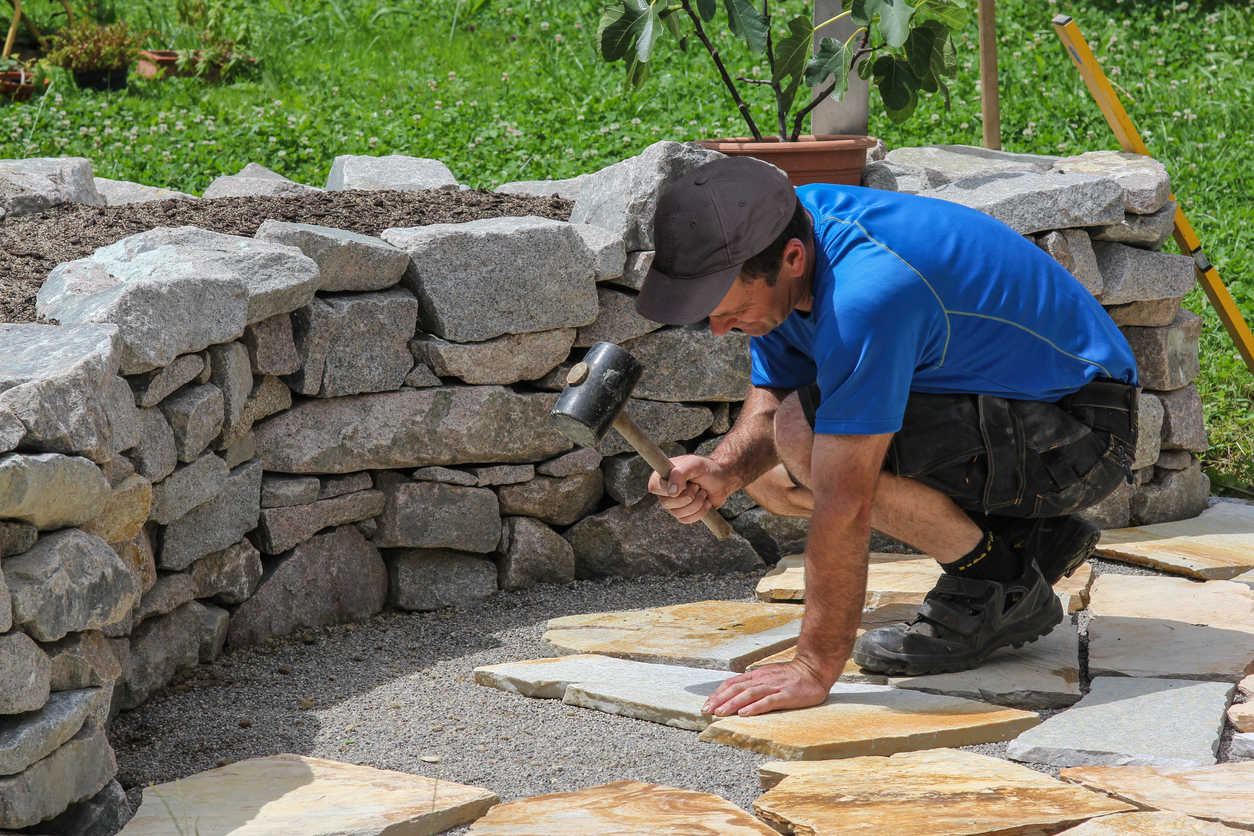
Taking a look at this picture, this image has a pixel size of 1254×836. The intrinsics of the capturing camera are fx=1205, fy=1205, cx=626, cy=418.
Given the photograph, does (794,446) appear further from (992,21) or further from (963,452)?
(992,21)

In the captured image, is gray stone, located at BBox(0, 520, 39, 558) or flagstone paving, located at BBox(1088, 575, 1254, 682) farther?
flagstone paving, located at BBox(1088, 575, 1254, 682)

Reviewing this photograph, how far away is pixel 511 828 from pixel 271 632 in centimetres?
154

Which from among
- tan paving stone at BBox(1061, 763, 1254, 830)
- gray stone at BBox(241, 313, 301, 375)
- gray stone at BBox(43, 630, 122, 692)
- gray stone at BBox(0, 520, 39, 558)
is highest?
gray stone at BBox(241, 313, 301, 375)

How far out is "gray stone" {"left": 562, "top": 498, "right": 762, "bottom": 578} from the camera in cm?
408

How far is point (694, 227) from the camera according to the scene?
258 cm

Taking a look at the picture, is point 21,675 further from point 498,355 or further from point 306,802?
point 498,355

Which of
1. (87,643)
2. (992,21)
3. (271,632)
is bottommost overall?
(271,632)

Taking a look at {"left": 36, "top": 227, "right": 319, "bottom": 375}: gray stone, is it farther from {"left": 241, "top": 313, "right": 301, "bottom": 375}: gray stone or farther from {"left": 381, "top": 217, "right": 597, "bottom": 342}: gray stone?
{"left": 381, "top": 217, "right": 597, "bottom": 342}: gray stone

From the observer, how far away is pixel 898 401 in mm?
2543

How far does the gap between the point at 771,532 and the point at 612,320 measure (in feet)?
3.16

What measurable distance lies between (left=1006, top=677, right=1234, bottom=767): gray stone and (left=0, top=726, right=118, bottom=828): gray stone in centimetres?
185

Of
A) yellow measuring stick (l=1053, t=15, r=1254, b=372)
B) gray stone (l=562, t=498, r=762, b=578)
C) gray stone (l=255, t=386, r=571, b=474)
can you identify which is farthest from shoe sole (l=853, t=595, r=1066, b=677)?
yellow measuring stick (l=1053, t=15, r=1254, b=372)

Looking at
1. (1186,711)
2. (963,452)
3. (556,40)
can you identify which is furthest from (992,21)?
(556,40)

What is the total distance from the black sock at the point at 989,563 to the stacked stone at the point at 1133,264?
151cm
